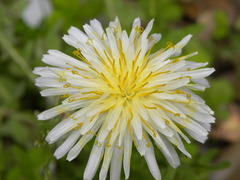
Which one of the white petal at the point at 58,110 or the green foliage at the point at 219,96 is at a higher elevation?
the white petal at the point at 58,110

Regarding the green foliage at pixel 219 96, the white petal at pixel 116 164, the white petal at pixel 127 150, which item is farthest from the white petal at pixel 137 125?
the green foliage at pixel 219 96

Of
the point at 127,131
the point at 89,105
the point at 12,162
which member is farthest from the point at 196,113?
the point at 12,162

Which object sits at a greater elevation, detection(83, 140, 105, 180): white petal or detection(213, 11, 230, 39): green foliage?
detection(213, 11, 230, 39): green foliage

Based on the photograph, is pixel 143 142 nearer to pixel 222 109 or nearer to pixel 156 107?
pixel 156 107

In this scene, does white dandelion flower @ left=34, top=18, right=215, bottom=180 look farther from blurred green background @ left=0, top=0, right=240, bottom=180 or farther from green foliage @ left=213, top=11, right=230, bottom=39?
green foliage @ left=213, top=11, right=230, bottom=39

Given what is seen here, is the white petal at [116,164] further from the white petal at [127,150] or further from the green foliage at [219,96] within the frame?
the green foliage at [219,96]

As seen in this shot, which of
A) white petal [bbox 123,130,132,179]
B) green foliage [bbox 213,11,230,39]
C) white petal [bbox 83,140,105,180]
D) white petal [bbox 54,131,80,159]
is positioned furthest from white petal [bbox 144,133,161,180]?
green foliage [bbox 213,11,230,39]
